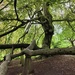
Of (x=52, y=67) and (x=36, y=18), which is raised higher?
(x=36, y=18)

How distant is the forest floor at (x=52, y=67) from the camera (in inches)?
212

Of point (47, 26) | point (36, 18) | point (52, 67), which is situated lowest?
point (52, 67)

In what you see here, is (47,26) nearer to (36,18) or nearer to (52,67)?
(36,18)

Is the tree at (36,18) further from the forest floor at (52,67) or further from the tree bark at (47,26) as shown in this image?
the forest floor at (52,67)

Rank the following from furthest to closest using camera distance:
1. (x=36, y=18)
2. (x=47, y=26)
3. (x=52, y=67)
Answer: (x=47, y=26) < (x=36, y=18) < (x=52, y=67)

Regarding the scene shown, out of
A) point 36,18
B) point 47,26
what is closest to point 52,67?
point 47,26

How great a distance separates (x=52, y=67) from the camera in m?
5.71

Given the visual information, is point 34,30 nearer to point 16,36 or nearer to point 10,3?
point 16,36

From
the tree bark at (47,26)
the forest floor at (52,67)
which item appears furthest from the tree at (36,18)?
the forest floor at (52,67)

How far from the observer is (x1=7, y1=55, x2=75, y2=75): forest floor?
5387mm

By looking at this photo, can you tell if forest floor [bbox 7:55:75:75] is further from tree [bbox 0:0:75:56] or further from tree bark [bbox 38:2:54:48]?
tree bark [bbox 38:2:54:48]

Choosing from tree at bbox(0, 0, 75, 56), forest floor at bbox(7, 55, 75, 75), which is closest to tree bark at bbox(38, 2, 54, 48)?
tree at bbox(0, 0, 75, 56)

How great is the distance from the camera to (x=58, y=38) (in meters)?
10.8

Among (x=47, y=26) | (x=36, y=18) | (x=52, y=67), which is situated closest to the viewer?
(x=52, y=67)
